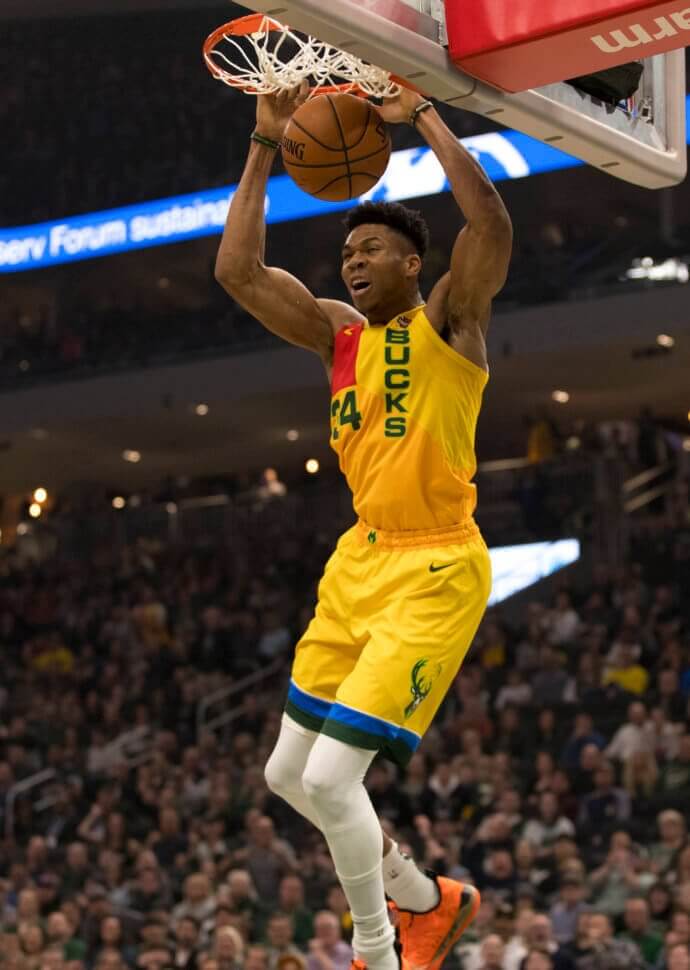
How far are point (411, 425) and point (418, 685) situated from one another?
0.87 meters

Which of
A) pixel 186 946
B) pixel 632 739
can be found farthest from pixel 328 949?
pixel 632 739

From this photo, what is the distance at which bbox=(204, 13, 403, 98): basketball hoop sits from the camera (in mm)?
5934

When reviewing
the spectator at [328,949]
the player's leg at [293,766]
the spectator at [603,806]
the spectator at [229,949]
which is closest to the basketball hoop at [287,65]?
the player's leg at [293,766]

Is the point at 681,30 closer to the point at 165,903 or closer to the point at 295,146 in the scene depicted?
the point at 295,146

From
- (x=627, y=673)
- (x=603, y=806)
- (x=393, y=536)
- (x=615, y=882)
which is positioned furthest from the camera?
(x=627, y=673)

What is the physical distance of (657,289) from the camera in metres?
20.8

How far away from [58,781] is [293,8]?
16.0m

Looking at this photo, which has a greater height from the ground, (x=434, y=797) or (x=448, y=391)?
(x=448, y=391)

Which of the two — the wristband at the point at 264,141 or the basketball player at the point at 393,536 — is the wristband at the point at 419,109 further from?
the wristband at the point at 264,141

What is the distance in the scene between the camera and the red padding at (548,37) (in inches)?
202

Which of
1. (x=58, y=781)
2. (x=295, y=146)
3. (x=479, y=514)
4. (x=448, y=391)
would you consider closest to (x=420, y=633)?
(x=448, y=391)

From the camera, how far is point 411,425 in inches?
228

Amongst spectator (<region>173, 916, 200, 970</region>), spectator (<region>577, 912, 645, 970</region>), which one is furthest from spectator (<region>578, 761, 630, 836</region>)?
spectator (<region>173, 916, 200, 970</region>)

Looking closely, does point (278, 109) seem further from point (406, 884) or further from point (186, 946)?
point (186, 946)
